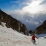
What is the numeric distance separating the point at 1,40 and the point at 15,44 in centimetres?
207

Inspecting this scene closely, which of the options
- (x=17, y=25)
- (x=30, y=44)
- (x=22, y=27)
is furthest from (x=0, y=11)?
(x=30, y=44)

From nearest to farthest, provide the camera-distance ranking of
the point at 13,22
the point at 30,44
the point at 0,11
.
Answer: the point at 30,44 → the point at 0,11 → the point at 13,22

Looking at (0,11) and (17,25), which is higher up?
(0,11)

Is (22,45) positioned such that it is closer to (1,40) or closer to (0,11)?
(1,40)

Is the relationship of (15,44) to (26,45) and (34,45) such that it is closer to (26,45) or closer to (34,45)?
(26,45)

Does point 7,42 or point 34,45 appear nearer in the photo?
point 7,42

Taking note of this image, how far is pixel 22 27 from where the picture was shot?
69375 millimetres

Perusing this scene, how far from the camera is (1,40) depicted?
20.7 metres

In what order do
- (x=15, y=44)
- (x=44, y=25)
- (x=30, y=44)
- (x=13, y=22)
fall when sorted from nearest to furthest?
(x=15, y=44)
(x=30, y=44)
(x=13, y=22)
(x=44, y=25)

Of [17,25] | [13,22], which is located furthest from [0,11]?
[17,25]

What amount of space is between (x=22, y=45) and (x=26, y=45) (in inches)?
27.7

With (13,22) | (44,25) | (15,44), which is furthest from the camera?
(44,25)

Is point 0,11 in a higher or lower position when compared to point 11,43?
higher

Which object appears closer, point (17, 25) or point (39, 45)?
point (39, 45)
